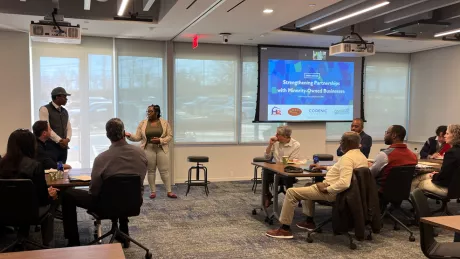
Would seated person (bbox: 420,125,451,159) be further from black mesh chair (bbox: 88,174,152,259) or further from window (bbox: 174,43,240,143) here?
black mesh chair (bbox: 88,174,152,259)

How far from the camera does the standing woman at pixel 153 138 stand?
19.8ft

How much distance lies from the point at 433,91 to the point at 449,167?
165 inches

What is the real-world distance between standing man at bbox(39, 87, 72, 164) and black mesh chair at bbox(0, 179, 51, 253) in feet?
5.49

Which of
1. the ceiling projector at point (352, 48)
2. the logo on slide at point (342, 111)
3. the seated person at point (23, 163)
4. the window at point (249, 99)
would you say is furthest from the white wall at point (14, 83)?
the logo on slide at point (342, 111)

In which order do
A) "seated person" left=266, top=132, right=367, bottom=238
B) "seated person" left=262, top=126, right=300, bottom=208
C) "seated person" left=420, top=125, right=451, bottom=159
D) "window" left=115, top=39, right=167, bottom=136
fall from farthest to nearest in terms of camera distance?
"window" left=115, top=39, right=167, bottom=136 < "seated person" left=420, top=125, right=451, bottom=159 < "seated person" left=262, top=126, right=300, bottom=208 < "seated person" left=266, top=132, right=367, bottom=238

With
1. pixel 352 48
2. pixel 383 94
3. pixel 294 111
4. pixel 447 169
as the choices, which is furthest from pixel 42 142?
pixel 383 94

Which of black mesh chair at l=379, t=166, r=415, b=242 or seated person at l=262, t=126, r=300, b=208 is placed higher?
seated person at l=262, t=126, r=300, b=208

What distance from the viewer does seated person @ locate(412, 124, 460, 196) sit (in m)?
4.39


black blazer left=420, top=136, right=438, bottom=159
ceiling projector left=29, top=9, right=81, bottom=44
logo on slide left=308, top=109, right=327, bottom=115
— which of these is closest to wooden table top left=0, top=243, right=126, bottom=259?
ceiling projector left=29, top=9, right=81, bottom=44

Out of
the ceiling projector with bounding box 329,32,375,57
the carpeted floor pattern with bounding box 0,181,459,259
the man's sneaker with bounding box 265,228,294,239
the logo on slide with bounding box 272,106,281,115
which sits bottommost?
the carpeted floor pattern with bounding box 0,181,459,259

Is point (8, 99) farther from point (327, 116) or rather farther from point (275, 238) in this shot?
point (327, 116)

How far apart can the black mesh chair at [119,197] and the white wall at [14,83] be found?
3.54 meters

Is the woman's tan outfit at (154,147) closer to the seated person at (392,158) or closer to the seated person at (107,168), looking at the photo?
the seated person at (107,168)

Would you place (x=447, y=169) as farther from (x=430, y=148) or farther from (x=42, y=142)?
(x=42, y=142)
